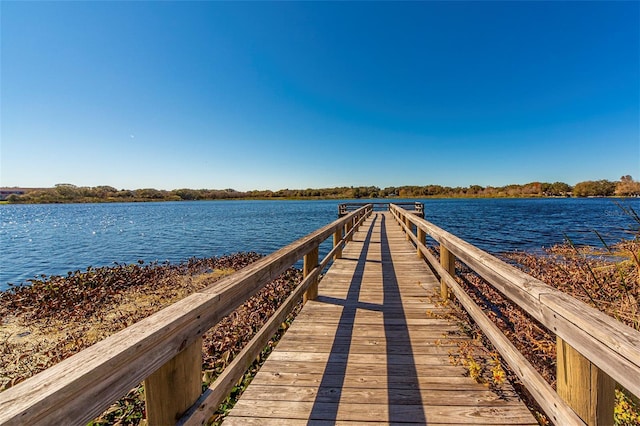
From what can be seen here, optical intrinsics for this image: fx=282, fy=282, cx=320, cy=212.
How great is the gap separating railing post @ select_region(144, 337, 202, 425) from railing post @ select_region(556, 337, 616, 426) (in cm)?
182

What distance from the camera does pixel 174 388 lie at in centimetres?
129

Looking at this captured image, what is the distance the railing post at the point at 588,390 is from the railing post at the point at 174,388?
1.82 meters

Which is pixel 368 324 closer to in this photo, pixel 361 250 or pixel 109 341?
pixel 109 341

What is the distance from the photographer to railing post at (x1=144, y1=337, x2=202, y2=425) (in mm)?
1216

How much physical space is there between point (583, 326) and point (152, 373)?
1808mm

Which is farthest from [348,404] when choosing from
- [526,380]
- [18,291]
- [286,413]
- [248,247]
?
[248,247]

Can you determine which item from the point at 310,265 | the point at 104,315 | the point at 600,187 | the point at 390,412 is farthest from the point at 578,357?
the point at 600,187

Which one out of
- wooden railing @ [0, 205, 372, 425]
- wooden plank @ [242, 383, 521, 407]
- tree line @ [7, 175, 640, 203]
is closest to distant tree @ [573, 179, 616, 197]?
wooden plank @ [242, 383, 521, 407]

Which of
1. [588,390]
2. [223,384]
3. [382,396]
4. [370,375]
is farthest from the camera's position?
[370,375]

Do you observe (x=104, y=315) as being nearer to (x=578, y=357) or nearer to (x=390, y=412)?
(x=390, y=412)

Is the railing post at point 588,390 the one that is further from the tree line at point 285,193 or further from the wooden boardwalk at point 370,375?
the tree line at point 285,193

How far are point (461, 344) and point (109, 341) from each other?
3089 mm

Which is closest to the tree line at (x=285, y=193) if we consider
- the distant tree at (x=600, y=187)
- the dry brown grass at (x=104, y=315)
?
the distant tree at (x=600, y=187)

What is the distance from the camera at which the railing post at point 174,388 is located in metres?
1.22
